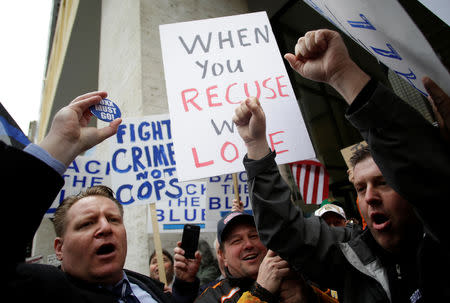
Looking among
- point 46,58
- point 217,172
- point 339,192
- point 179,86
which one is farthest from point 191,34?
point 46,58

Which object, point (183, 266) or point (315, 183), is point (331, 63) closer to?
point (183, 266)

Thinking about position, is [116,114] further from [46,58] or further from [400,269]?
[46,58]

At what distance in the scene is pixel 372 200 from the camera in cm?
102

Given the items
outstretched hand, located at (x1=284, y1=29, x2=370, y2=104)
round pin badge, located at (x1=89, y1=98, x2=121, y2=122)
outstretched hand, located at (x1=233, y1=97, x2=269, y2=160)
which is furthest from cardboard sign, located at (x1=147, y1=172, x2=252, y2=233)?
outstretched hand, located at (x1=284, y1=29, x2=370, y2=104)

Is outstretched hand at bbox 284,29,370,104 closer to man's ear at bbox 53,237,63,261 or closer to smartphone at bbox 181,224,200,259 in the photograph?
smartphone at bbox 181,224,200,259

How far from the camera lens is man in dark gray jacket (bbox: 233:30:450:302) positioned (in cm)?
72

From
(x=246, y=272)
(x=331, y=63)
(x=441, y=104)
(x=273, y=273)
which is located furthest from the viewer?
(x=246, y=272)

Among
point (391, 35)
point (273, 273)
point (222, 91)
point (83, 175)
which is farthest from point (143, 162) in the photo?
point (391, 35)

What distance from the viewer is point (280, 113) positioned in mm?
1769

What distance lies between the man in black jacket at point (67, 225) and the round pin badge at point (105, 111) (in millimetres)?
31

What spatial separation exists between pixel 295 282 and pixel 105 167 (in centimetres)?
195

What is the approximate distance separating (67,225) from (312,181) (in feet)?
8.15

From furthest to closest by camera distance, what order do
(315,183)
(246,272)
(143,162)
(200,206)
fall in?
(315,183) < (200,206) < (143,162) < (246,272)

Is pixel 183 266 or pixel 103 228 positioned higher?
pixel 103 228
